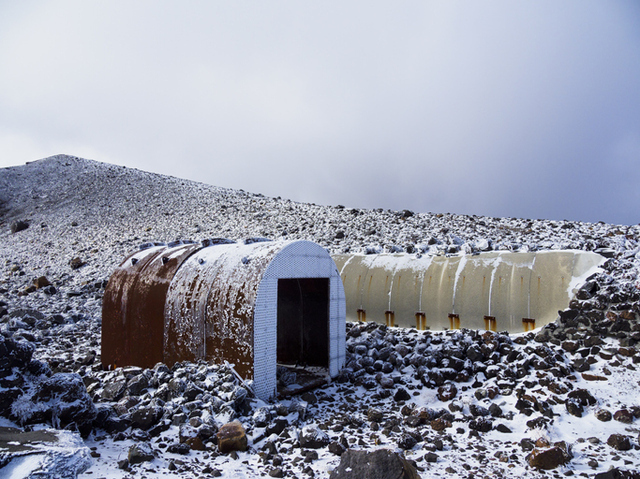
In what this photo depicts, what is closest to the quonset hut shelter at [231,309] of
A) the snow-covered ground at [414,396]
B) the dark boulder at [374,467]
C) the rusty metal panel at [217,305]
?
the rusty metal panel at [217,305]

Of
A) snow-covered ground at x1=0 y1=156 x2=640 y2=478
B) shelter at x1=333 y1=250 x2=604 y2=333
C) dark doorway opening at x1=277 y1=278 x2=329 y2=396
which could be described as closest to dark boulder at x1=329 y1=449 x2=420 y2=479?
snow-covered ground at x1=0 y1=156 x2=640 y2=478

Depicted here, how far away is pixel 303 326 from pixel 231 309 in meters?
3.55

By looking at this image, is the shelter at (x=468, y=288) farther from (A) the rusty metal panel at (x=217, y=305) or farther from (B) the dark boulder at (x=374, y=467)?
(B) the dark boulder at (x=374, y=467)

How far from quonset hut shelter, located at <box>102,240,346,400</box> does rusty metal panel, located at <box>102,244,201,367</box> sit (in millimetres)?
23

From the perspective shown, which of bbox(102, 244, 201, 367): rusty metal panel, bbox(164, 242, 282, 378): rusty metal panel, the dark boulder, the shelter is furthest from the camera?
the shelter

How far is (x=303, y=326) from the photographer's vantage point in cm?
1130

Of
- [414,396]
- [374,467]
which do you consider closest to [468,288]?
[414,396]

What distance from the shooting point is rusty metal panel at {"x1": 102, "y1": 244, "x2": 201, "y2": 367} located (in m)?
9.81

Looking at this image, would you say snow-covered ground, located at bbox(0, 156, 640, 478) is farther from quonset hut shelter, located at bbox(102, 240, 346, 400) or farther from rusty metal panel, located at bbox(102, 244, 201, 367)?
rusty metal panel, located at bbox(102, 244, 201, 367)

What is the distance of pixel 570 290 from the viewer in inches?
403

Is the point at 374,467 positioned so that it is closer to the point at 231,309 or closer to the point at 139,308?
the point at 231,309

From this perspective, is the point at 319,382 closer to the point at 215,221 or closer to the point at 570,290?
the point at 570,290

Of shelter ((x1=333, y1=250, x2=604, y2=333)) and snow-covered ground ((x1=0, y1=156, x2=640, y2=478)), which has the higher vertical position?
shelter ((x1=333, y1=250, x2=604, y2=333))

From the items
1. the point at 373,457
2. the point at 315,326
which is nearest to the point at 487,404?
the point at 373,457
